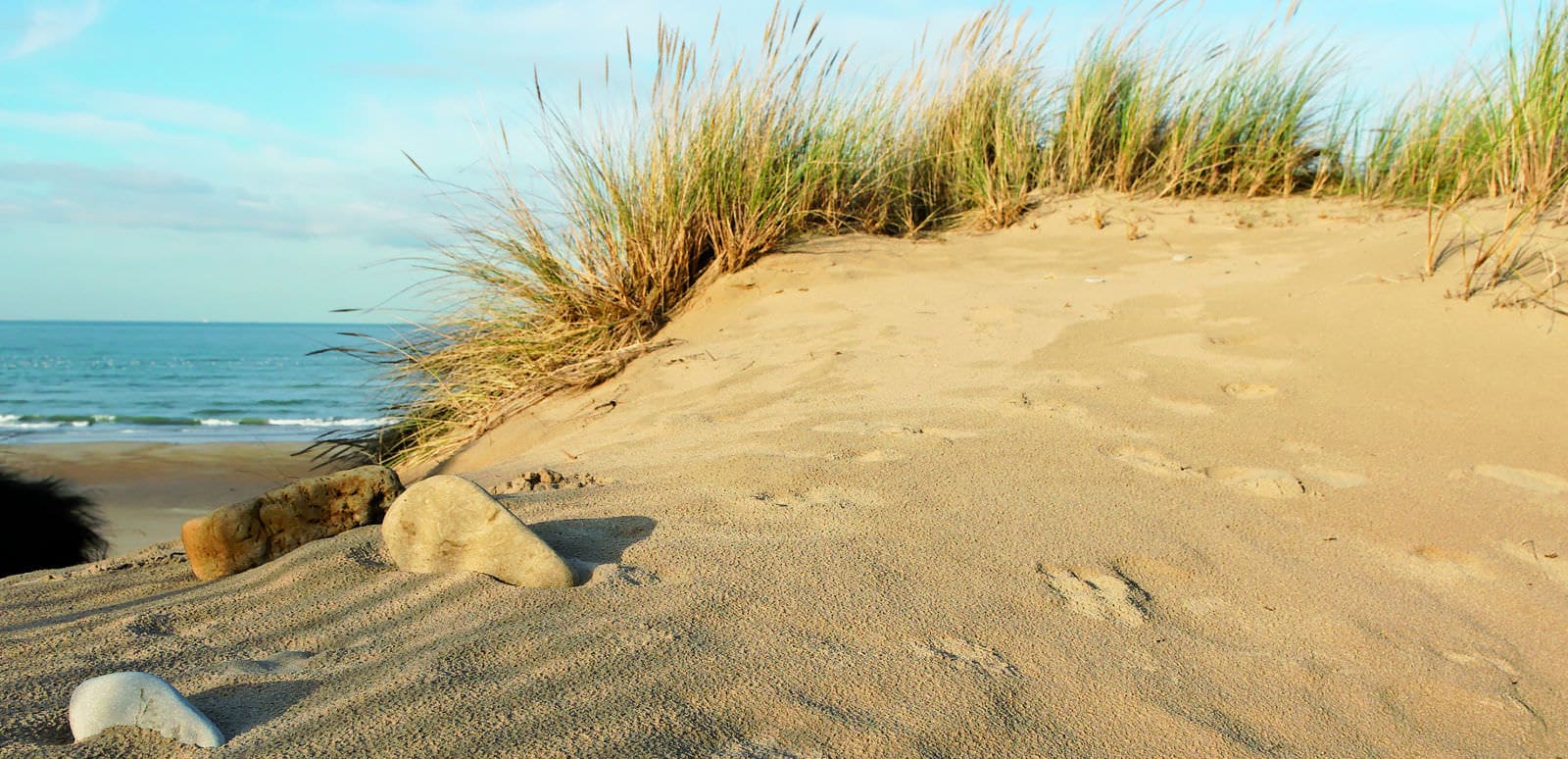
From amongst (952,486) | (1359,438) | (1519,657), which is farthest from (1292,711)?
(1359,438)

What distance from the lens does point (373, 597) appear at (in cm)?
176

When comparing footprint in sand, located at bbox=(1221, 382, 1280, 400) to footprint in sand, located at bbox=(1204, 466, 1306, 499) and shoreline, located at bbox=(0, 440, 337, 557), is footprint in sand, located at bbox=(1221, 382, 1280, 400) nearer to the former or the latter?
footprint in sand, located at bbox=(1204, 466, 1306, 499)

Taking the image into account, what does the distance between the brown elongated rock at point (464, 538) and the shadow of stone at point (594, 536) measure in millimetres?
75

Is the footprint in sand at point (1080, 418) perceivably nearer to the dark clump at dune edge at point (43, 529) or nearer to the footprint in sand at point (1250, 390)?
the footprint in sand at point (1250, 390)

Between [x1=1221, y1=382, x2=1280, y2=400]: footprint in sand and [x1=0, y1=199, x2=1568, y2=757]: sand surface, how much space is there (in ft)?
0.08

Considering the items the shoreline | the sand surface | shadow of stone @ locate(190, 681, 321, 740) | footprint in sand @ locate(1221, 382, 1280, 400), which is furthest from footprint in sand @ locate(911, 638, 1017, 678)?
the shoreline

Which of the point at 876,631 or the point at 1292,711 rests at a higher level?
the point at 876,631

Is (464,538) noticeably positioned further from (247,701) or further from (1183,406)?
(1183,406)

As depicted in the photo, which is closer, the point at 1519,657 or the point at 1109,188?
the point at 1519,657

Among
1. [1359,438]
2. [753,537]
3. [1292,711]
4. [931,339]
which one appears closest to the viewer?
[1292,711]

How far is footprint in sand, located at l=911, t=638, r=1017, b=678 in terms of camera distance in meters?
1.52

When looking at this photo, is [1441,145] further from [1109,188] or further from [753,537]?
[753,537]

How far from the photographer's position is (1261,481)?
7.89 feet

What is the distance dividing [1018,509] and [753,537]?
572 mm
